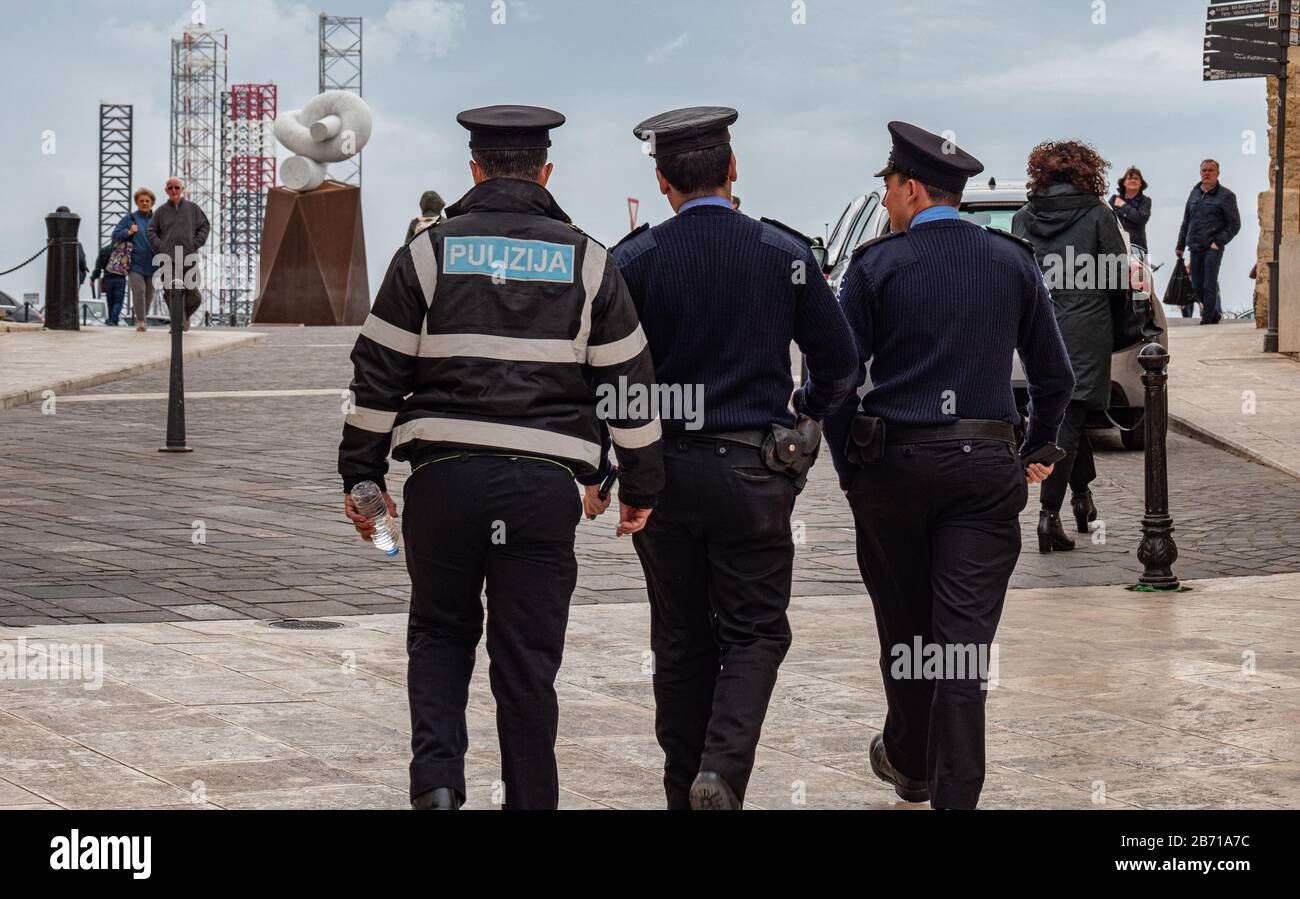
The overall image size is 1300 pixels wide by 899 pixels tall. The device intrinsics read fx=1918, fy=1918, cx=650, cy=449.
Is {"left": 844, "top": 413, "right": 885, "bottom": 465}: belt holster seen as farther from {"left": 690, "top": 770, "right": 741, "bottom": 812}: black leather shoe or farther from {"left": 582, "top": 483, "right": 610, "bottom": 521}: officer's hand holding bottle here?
{"left": 690, "top": 770, "right": 741, "bottom": 812}: black leather shoe

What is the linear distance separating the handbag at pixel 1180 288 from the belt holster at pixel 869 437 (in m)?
22.3

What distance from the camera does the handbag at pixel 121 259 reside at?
25453mm

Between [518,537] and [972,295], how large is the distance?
1.39m

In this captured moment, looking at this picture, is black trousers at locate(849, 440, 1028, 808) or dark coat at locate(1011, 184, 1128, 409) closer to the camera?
black trousers at locate(849, 440, 1028, 808)

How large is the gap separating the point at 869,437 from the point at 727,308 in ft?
1.66

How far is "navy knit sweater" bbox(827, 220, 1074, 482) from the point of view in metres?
4.94

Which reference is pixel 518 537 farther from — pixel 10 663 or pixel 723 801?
pixel 10 663

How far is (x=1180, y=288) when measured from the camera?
1051 inches

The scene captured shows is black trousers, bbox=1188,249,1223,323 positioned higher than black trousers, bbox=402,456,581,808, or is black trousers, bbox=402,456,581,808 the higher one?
black trousers, bbox=1188,249,1223,323

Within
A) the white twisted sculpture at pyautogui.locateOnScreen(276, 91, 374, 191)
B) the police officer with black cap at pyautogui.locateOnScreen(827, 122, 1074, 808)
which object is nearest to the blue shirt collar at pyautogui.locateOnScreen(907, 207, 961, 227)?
the police officer with black cap at pyautogui.locateOnScreen(827, 122, 1074, 808)

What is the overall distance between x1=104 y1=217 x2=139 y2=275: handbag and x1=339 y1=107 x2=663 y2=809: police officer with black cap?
21.9m

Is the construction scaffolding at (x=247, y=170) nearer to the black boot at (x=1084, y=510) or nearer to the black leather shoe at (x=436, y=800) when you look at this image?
the black boot at (x=1084, y=510)

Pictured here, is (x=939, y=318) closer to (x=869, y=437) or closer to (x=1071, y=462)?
(x=869, y=437)
